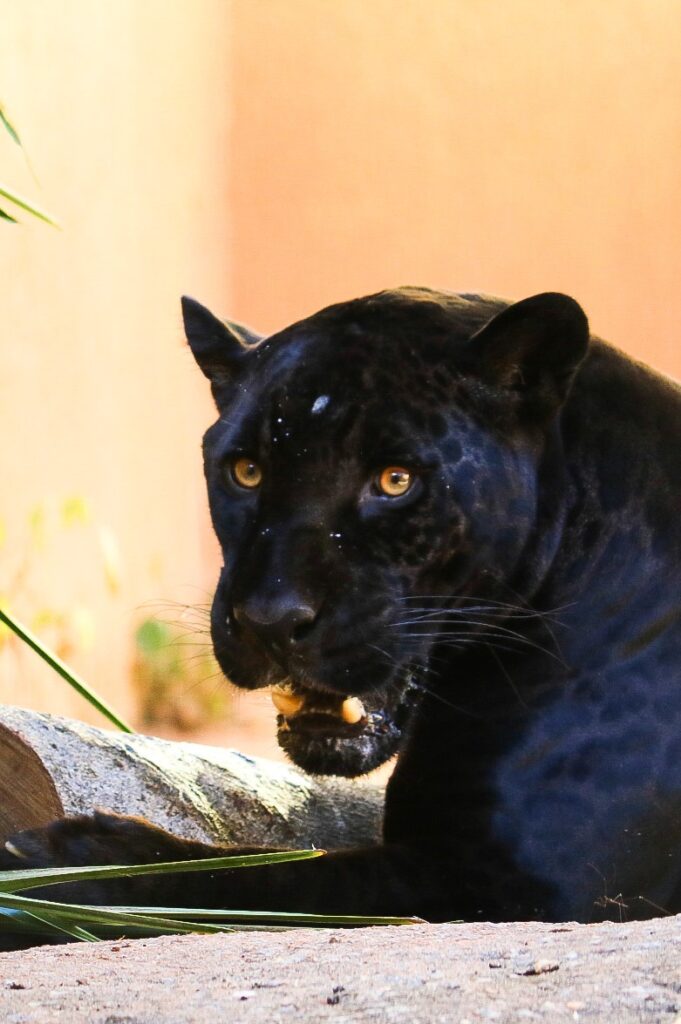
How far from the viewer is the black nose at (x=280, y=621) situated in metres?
1.86

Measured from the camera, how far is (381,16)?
26.6 feet

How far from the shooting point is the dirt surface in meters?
1.13

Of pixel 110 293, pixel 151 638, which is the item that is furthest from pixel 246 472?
pixel 151 638

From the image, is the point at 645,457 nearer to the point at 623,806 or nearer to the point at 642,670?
the point at 642,670

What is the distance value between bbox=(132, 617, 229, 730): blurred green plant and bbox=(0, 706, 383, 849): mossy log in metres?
3.88

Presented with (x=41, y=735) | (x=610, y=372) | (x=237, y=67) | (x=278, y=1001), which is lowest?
(x=278, y=1001)

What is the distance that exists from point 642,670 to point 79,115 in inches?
168

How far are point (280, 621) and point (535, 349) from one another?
535mm


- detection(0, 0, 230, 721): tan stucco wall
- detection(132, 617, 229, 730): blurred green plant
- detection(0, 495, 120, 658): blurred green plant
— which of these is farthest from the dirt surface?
detection(132, 617, 229, 730): blurred green plant

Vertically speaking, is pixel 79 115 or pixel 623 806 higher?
pixel 79 115

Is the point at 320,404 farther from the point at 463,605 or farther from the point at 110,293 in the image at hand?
the point at 110,293

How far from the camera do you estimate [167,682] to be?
22.3ft

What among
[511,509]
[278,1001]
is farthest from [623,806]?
[278,1001]

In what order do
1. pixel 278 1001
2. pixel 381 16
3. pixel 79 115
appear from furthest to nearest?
pixel 381 16
pixel 79 115
pixel 278 1001
